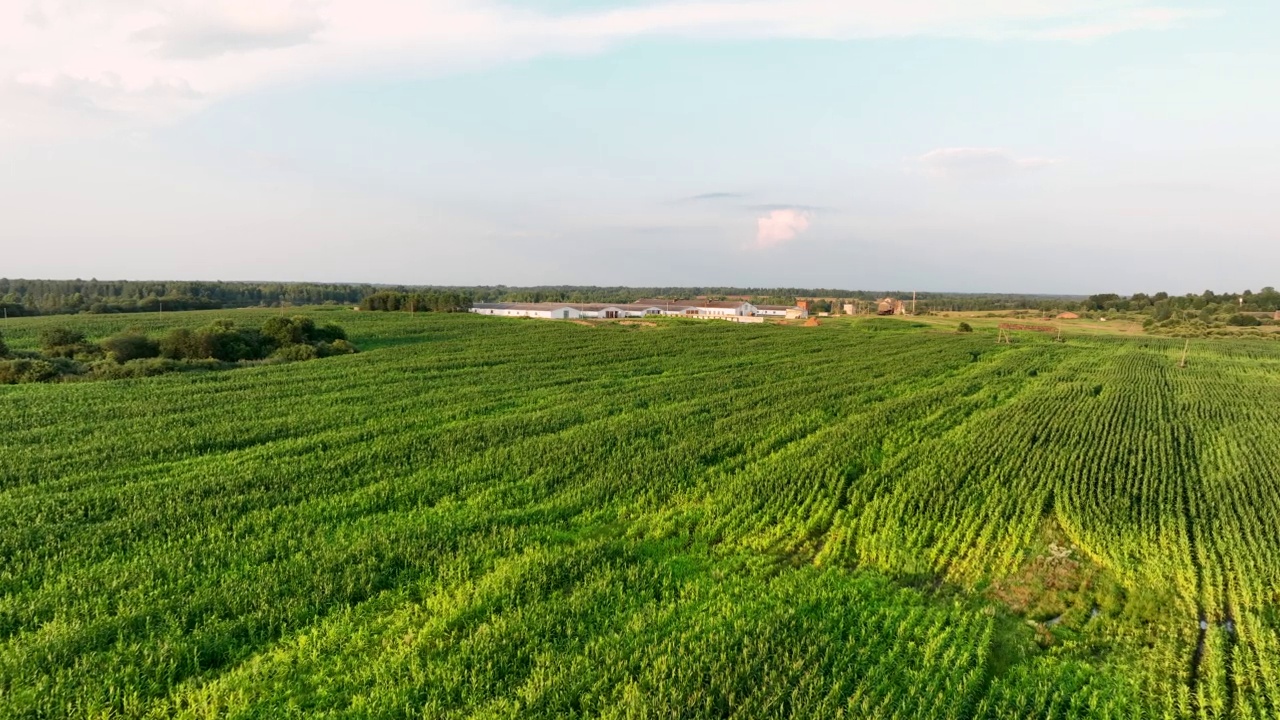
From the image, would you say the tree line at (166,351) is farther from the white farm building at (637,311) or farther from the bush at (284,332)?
the white farm building at (637,311)

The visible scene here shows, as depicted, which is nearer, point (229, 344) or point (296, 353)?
point (229, 344)

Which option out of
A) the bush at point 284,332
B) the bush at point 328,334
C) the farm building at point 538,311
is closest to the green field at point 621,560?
the bush at point 284,332

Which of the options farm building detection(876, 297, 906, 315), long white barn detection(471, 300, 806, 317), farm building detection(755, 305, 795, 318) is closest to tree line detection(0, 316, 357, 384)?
long white barn detection(471, 300, 806, 317)

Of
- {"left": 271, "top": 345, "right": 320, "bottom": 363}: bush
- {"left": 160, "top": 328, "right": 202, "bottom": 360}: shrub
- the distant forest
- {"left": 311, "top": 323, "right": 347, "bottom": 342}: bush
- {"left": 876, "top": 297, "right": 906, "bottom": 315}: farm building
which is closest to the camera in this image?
{"left": 160, "top": 328, "right": 202, "bottom": 360}: shrub

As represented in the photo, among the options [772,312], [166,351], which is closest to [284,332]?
[166,351]

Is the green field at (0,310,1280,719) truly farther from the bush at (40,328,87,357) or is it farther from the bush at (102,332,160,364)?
the bush at (40,328,87,357)

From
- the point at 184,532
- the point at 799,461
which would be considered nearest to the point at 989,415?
the point at 799,461

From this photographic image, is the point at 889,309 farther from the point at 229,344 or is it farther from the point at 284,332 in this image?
the point at 229,344
